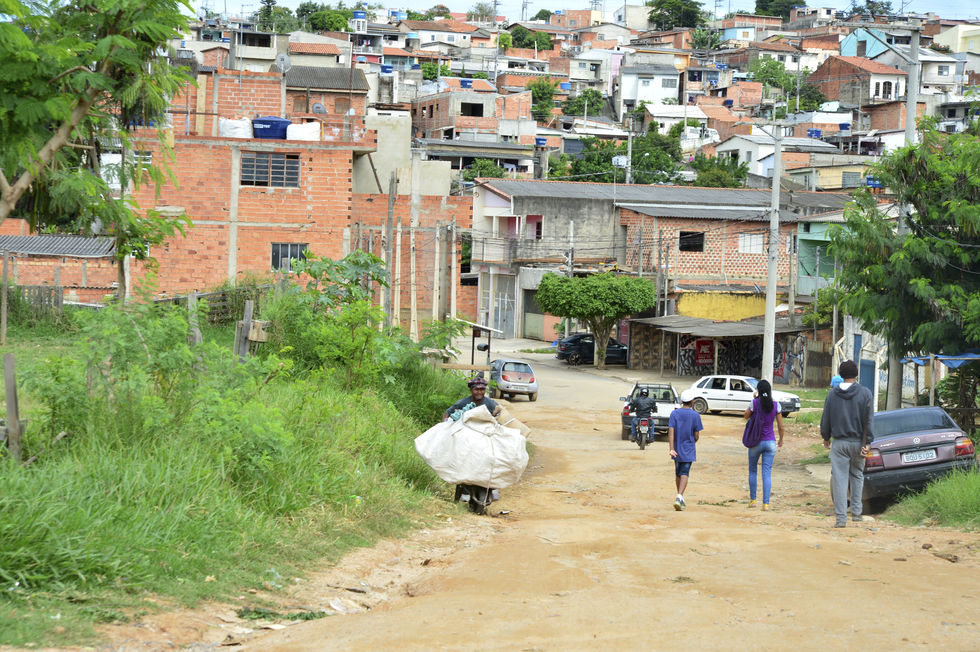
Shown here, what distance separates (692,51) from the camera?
120m

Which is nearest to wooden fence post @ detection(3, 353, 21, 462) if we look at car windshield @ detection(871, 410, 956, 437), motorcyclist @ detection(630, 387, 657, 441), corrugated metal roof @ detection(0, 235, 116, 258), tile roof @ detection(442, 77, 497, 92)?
car windshield @ detection(871, 410, 956, 437)

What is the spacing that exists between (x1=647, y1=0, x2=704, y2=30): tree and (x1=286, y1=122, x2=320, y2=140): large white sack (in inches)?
4162

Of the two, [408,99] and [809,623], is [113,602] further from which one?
[408,99]

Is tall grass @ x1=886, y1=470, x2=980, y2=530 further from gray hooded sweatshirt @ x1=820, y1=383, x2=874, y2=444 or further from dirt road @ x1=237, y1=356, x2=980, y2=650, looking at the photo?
gray hooded sweatshirt @ x1=820, y1=383, x2=874, y2=444

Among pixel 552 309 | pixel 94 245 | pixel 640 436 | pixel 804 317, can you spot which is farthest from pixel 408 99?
pixel 640 436

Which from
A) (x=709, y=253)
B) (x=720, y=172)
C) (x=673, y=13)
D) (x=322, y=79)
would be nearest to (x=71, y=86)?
(x=709, y=253)

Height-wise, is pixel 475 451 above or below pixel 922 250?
below

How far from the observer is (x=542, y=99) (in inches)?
3910

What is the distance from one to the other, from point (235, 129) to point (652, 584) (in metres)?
31.8

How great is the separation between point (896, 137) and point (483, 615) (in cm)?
8041

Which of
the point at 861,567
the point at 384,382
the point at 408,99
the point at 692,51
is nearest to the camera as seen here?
the point at 861,567

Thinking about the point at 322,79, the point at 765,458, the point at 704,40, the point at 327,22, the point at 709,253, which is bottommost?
the point at 765,458

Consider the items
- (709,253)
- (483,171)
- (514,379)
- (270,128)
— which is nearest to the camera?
(514,379)

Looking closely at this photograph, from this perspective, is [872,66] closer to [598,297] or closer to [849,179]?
[849,179]
